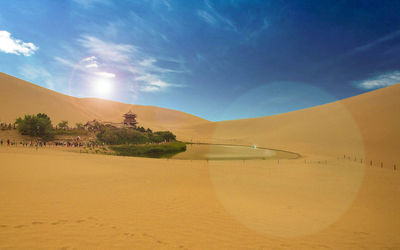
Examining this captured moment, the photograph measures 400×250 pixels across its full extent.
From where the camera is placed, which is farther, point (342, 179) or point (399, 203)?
point (342, 179)

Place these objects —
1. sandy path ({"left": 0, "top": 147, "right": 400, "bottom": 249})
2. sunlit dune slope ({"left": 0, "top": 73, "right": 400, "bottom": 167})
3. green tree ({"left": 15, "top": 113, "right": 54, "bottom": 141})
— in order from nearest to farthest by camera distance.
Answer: sandy path ({"left": 0, "top": 147, "right": 400, "bottom": 249}) < green tree ({"left": 15, "top": 113, "right": 54, "bottom": 141}) < sunlit dune slope ({"left": 0, "top": 73, "right": 400, "bottom": 167})

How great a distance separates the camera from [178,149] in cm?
4334

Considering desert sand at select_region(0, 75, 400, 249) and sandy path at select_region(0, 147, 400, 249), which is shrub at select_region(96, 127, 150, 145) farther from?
sandy path at select_region(0, 147, 400, 249)

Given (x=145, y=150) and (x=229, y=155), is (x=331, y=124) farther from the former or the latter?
(x=145, y=150)

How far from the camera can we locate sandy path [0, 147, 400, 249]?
5.45 meters

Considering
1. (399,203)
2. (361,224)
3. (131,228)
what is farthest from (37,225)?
(399,203)

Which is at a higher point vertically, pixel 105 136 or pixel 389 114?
pixel 389 114

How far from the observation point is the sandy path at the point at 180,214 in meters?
5.45

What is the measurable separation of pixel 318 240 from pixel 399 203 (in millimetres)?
8463

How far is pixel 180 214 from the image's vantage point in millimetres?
7477

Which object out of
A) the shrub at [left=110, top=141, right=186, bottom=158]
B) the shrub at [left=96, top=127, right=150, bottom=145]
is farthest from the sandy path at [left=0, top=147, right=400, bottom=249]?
the shrub at [left=96, top=127, right=150, bottom=145]

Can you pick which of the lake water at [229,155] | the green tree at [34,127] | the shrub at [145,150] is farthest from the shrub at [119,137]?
the lake water at [229,155]

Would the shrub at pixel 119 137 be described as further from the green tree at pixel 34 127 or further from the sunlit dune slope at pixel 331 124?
the sunlit dune slope at pixel 331 124

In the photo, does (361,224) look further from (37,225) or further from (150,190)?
(37,225)
